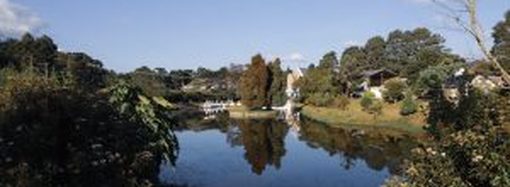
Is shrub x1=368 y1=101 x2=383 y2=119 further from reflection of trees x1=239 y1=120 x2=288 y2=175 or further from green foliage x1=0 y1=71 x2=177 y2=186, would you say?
green foliage x1=0 y1=71 x2=177 y2=186

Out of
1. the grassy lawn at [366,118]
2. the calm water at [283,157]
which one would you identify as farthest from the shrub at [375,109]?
the calm water at [283,157]

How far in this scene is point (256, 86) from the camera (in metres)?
97.4

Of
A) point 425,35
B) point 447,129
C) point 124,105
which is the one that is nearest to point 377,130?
point 124,105

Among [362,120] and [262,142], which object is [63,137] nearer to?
[262,142]

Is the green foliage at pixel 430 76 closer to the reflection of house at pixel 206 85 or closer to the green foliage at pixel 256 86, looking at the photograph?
the green foliage at pixel 256 86

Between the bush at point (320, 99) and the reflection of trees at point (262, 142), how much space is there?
11.1m

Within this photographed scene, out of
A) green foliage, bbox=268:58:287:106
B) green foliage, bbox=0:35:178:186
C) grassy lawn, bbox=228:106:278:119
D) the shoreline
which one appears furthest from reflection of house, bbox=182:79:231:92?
green foliage, bbox=0:35:178:186

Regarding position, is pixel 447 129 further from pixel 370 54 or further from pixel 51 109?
pixel 370 54

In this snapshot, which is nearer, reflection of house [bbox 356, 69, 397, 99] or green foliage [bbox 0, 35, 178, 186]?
green foliage [bbox 0, 35, 178, 186]

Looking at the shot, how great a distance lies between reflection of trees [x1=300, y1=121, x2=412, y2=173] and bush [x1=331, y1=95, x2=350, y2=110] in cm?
1362

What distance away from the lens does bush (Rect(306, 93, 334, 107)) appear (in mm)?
93625

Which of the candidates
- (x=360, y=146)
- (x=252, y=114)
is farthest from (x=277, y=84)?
(x=360, y=146)

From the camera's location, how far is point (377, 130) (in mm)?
70875

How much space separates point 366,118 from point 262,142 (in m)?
19.6
